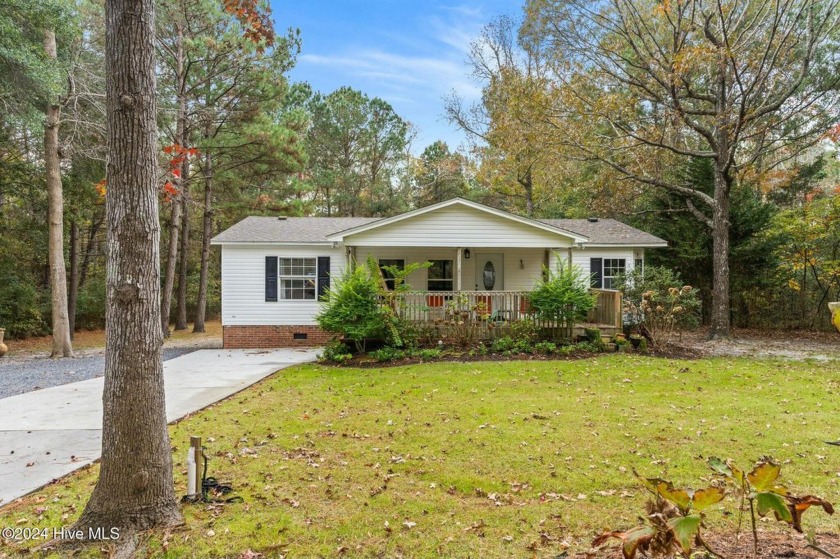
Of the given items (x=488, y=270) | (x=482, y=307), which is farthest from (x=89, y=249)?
(x=482, y=307)

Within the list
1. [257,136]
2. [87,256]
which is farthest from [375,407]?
[87,256]

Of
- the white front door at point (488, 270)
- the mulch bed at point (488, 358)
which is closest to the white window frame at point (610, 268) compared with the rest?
the white front door at point (488, 270)

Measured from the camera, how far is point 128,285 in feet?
10.0

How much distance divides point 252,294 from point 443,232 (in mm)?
5733

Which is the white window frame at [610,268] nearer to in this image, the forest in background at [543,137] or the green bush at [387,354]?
the forest in background at [543,137]

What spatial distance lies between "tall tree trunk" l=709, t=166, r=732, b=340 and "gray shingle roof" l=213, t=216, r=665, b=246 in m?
1.58

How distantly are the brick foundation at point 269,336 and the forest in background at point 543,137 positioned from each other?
4.50 m

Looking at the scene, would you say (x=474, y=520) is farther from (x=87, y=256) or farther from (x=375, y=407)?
(x=87, y=256)

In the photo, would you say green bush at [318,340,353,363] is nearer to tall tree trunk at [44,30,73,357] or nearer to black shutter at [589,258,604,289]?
tall tree trunk at [44,30,73,357]

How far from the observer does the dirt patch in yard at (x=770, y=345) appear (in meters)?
11.1

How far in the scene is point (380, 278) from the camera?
11141 mm

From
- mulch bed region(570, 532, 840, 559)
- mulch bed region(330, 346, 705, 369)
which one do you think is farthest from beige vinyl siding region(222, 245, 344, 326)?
mulch bed region(570, 532, 840, 559)

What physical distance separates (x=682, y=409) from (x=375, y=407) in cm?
411

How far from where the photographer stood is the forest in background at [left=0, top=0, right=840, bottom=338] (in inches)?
481
